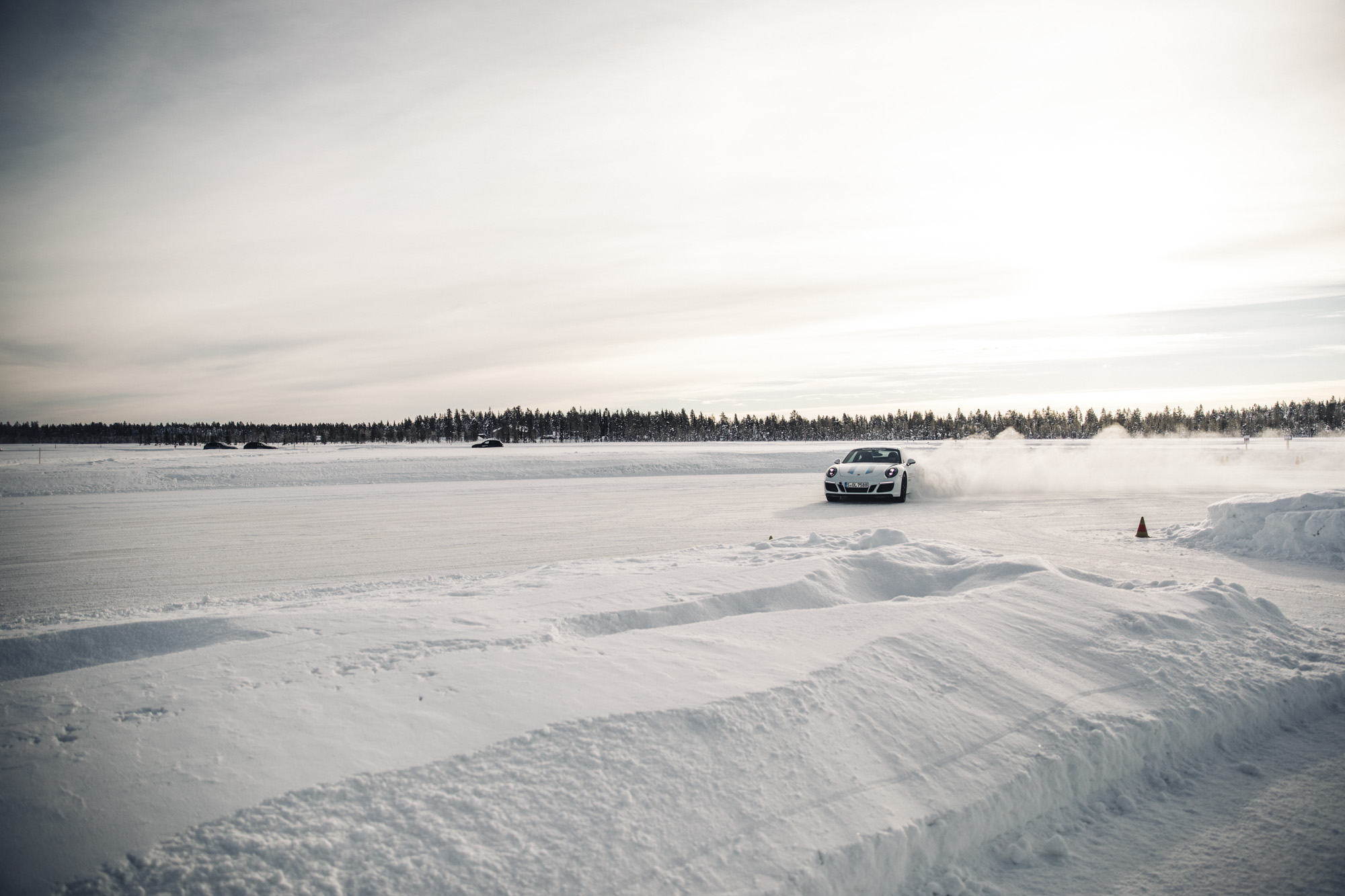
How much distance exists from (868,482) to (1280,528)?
7.80m

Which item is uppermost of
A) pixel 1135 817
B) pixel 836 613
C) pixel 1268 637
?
pixel 836 613

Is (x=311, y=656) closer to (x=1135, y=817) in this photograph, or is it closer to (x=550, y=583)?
(x=550, y=583)

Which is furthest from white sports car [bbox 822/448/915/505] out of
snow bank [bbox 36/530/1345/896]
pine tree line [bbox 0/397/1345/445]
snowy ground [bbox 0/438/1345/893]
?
pine tree line [bbox 0/397/1345/445]

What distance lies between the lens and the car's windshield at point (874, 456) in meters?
17.1

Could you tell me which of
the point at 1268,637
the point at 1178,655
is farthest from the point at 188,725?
the point at 1268,637

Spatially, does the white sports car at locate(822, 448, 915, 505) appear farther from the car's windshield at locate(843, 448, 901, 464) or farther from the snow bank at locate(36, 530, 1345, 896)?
the snow bank at locate(36, 530, 1345, 896)

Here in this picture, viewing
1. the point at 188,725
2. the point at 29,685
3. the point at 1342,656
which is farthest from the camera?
the point at 1342,656

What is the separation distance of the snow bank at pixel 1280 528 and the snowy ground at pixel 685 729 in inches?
87.5

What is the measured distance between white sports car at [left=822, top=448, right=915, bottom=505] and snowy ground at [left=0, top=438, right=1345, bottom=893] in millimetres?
8521

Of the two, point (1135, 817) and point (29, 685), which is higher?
point (29, 685)

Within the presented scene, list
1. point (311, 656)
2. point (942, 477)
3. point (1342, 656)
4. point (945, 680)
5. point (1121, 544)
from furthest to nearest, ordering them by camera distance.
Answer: point (942, 477) < point (1121, 544) < point (1342, 656) < point (945, 680) < point (311, 656)

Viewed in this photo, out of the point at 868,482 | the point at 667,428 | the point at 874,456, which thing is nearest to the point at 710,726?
the point at 868,482

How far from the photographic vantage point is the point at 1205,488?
18.6 metres

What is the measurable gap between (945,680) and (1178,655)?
6.80 feet
